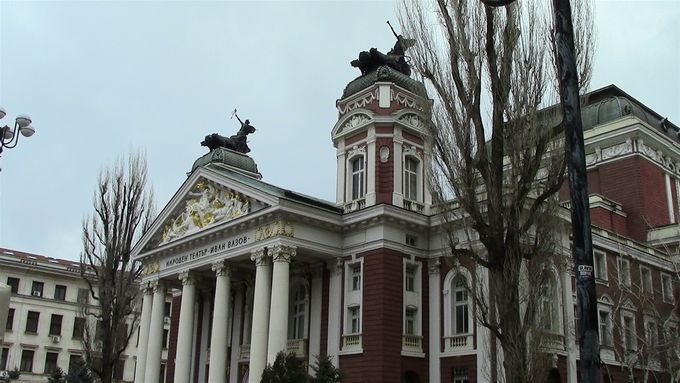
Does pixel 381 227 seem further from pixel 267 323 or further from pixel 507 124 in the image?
pixel 507 124

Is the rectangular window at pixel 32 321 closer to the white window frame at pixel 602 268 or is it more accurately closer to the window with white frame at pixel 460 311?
the window with white frame at pixel 460 311

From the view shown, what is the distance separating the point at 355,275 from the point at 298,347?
14.1 feet

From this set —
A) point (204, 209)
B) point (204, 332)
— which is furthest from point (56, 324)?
point (204, 209)

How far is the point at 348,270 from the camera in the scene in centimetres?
3175

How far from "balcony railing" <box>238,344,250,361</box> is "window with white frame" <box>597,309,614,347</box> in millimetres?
16625

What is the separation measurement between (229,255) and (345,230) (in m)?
5.48

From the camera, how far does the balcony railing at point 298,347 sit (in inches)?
1275

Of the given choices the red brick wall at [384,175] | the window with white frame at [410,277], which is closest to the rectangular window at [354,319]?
the window with white frame at [410,277]

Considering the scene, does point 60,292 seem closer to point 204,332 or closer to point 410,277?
point 204,332

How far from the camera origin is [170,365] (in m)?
42.1

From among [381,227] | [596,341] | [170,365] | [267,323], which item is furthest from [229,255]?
[596,341]

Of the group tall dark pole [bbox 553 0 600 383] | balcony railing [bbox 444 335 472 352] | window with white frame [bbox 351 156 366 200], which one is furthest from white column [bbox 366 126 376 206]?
tall dark pole [bbox 553 0 600 383]

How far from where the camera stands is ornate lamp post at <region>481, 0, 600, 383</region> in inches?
358

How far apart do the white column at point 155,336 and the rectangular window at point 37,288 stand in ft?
101
